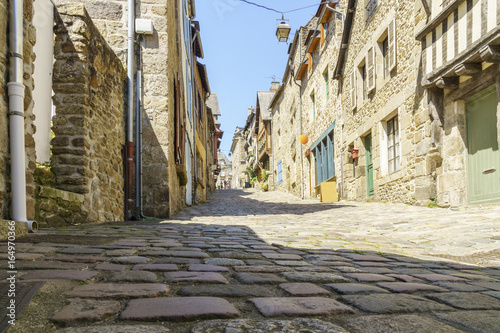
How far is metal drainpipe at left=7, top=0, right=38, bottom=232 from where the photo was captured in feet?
11.4

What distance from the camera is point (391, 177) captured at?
31.1 ft

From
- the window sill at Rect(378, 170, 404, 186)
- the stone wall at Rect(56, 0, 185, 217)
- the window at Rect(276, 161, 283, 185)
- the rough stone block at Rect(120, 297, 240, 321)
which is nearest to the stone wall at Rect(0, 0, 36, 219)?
the rough stone block at Rect(120, 297, 240, 321)

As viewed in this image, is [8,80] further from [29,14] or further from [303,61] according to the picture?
[303,61]

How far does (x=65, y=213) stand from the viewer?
4.84 meters

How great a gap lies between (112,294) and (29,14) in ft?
10.3

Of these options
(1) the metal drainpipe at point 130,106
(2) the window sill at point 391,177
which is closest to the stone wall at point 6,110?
(1) the metal drainpipe at point 130,106

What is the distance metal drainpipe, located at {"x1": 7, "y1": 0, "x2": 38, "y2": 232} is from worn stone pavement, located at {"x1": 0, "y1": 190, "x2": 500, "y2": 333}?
64 cm

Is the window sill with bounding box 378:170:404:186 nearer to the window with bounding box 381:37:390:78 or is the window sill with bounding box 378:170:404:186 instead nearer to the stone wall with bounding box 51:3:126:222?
the window with bounding box 381:37:390:78

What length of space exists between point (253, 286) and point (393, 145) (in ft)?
27.7

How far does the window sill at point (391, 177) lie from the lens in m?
9.00

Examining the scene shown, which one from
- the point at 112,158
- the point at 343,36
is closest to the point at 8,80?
the point at 112,158

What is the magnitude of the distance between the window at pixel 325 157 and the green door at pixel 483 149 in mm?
7088

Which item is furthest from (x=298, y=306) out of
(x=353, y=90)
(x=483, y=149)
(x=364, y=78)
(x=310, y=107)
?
(x=310, y=107)

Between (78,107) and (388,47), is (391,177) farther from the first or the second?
(78,107)
